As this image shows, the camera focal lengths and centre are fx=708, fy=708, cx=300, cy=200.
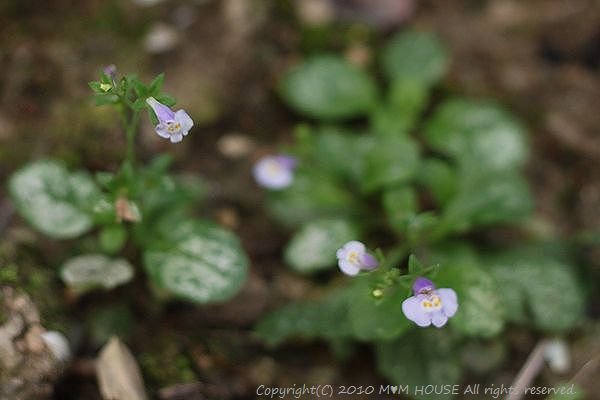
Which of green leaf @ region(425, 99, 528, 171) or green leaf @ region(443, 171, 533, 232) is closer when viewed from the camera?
green leaf @ region(443, 171, 533, 232)

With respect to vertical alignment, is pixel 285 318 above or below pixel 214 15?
below

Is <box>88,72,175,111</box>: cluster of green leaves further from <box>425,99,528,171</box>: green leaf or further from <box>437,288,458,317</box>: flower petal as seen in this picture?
<box>425,99,528,171</box>: green leaf

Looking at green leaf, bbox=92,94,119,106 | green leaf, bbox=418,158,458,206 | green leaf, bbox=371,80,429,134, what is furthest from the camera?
green leaf, bbox=371,80,429,134

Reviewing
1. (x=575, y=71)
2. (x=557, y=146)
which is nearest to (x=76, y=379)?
(x=557, y=146)

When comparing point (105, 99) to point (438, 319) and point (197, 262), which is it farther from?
point (438, 319)

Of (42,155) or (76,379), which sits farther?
(42,155)

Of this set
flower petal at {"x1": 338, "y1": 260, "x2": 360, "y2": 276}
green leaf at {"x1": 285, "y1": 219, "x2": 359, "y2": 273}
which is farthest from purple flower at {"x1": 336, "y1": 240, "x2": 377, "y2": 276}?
green leaf at {"x1": 285, "y1": 219, "x2": 359, "y2": 273}

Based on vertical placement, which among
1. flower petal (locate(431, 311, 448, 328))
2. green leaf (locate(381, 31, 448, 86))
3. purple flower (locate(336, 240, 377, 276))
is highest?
green leaf (locate(381, 31, 448, 86))

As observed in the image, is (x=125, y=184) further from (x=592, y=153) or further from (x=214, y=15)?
(x=592, y=153)
